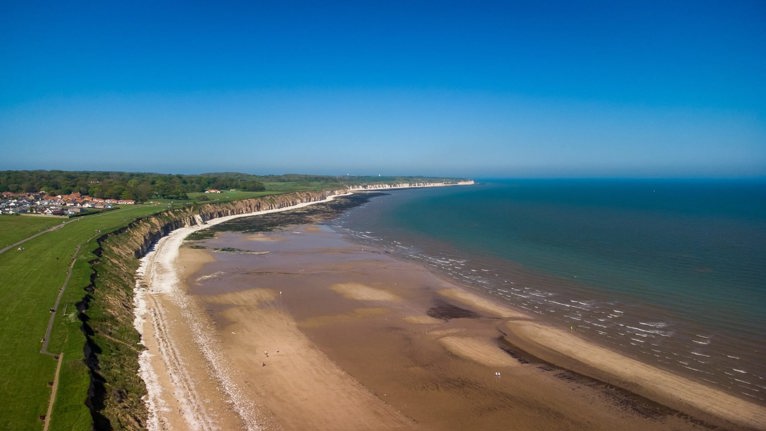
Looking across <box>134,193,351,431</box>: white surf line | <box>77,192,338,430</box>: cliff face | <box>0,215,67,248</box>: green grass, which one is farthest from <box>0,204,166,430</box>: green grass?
<box>0,215,67,248</box>: green grass

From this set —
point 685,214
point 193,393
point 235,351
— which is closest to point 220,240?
point 235,351

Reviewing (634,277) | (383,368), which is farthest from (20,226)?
(634,277)

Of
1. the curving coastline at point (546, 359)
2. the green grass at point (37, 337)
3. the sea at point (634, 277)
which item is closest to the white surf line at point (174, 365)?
the curving coastline at point (546, 359)

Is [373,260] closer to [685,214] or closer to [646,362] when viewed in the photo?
[646,362]

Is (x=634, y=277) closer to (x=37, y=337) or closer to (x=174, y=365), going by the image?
(x=174, y=365)

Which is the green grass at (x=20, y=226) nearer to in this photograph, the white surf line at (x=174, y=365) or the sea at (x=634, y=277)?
the white surf line at (x=174, y=365)

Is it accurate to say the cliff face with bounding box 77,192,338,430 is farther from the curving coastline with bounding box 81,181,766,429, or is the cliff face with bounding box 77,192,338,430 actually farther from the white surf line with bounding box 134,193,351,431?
the curving coastline with bounding box 81,181,766,429
